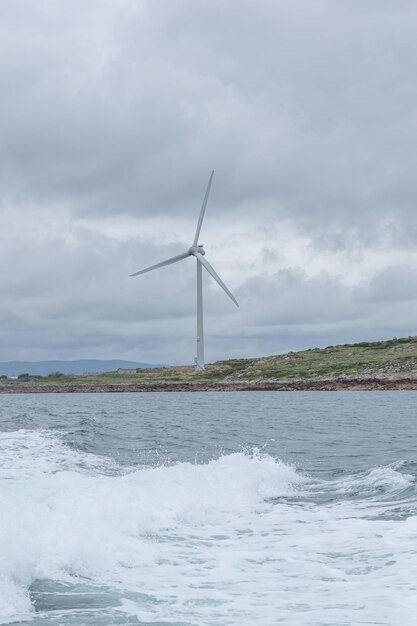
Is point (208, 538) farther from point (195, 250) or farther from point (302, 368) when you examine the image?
point (302, 368)

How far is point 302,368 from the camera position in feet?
444

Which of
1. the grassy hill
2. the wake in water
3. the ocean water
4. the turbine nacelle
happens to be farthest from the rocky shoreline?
the wake in water

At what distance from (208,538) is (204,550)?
4.12 ft

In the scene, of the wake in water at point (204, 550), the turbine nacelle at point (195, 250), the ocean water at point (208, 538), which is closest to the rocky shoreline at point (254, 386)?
the turbine nacelle at point (195, 250)

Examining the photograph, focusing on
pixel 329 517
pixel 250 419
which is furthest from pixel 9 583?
pixel 250 419

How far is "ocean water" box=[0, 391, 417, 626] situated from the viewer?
39.2 ft

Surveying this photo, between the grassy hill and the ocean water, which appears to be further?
the grassy hill

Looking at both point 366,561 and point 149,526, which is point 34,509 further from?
point 366,561

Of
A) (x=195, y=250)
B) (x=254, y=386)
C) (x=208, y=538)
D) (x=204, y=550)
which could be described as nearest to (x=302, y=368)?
(x=254, y=386)

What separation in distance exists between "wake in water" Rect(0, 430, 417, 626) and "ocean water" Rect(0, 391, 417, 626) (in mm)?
32

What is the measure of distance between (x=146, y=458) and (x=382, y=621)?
20514mm

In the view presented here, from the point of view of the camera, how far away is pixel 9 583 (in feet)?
40.6

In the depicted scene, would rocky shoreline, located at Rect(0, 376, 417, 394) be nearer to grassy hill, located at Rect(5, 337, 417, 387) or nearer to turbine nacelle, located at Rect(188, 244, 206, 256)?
grassy hill, located at Rect(5, 337, 417, 387)

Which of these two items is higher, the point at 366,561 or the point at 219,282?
the point at 219,282
